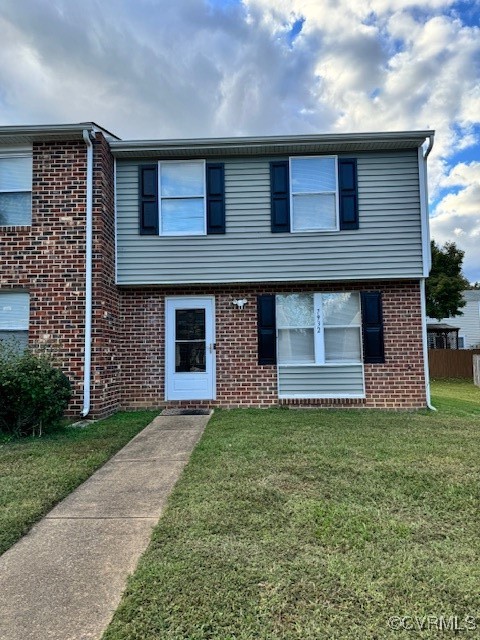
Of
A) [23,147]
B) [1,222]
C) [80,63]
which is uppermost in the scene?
[80,63]

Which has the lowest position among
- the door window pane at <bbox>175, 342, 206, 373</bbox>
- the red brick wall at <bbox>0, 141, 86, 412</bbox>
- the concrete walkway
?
the concrete walkway

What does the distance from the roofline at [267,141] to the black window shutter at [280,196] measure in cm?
37

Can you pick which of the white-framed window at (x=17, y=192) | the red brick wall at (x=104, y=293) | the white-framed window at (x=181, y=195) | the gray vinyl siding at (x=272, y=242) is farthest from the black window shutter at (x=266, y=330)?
the white-framed window at (x=17, y=192)

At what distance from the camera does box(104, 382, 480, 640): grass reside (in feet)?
6.02

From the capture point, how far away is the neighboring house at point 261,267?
7.25 m

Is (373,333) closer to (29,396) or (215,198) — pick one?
(215,198)

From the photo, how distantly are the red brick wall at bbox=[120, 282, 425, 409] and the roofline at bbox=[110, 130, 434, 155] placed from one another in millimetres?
2514

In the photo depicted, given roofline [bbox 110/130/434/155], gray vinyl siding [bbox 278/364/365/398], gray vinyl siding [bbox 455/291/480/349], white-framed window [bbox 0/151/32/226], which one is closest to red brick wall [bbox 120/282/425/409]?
gray vinyl siding [bbox 278/364/365/398]

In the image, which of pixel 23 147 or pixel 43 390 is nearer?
pixel 43 390

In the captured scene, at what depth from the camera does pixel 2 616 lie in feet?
6.31

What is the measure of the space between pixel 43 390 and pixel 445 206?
73.1ft

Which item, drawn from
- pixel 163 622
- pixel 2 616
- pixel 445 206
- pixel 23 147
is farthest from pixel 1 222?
pixel 445 206

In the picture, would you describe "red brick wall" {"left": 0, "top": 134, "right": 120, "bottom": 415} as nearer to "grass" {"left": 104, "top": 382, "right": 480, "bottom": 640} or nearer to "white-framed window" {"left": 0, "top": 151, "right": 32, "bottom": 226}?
"white-framed window" {"left": 0, "top": 151, "right": 32, "bottom": 226}

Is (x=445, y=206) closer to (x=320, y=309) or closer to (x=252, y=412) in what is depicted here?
(x=320, y=309)
